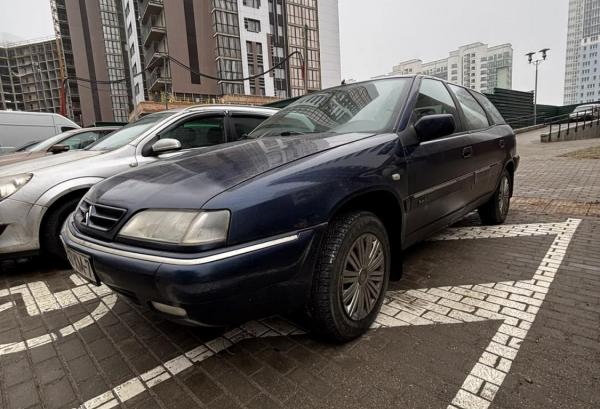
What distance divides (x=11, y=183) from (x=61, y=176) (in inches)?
15.3

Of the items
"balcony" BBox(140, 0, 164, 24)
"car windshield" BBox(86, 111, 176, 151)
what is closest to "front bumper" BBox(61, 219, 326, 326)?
"car windshield" BBox(86, 111, 176, 151)

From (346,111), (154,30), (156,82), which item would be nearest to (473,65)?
(154,30)

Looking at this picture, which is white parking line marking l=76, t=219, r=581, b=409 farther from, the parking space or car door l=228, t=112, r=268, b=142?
car door l=228, t=112, r=268, b=142

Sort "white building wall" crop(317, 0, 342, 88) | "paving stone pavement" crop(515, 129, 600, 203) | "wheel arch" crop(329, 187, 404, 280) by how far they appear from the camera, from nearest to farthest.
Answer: "wheel arch" crop(329, 187, 404, 280), "paving stone pavement" crop(515, 129, 600, 203), "white building wall" crop(317, 0, 342, 88)

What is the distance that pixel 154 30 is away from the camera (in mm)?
43281

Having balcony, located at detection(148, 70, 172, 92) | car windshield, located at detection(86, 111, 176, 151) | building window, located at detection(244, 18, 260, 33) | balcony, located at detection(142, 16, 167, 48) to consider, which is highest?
building window, located at detection(244, 18, 260, 33)

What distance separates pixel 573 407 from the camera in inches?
62.1

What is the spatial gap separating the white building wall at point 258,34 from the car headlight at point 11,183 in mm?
47715

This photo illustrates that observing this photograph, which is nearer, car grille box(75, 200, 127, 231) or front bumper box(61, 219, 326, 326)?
front bumper box(61, 219, 326, 326)

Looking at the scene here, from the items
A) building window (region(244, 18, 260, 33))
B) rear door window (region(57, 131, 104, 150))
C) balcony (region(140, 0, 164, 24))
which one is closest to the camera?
rear door window (region(57, 131, 104, 150))

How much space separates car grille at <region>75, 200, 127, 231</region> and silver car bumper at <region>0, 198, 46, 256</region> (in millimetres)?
1446

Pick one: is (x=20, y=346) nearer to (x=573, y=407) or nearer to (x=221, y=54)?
(x=573, y=407)

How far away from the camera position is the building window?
163ft

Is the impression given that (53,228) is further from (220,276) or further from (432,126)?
(432,126)
